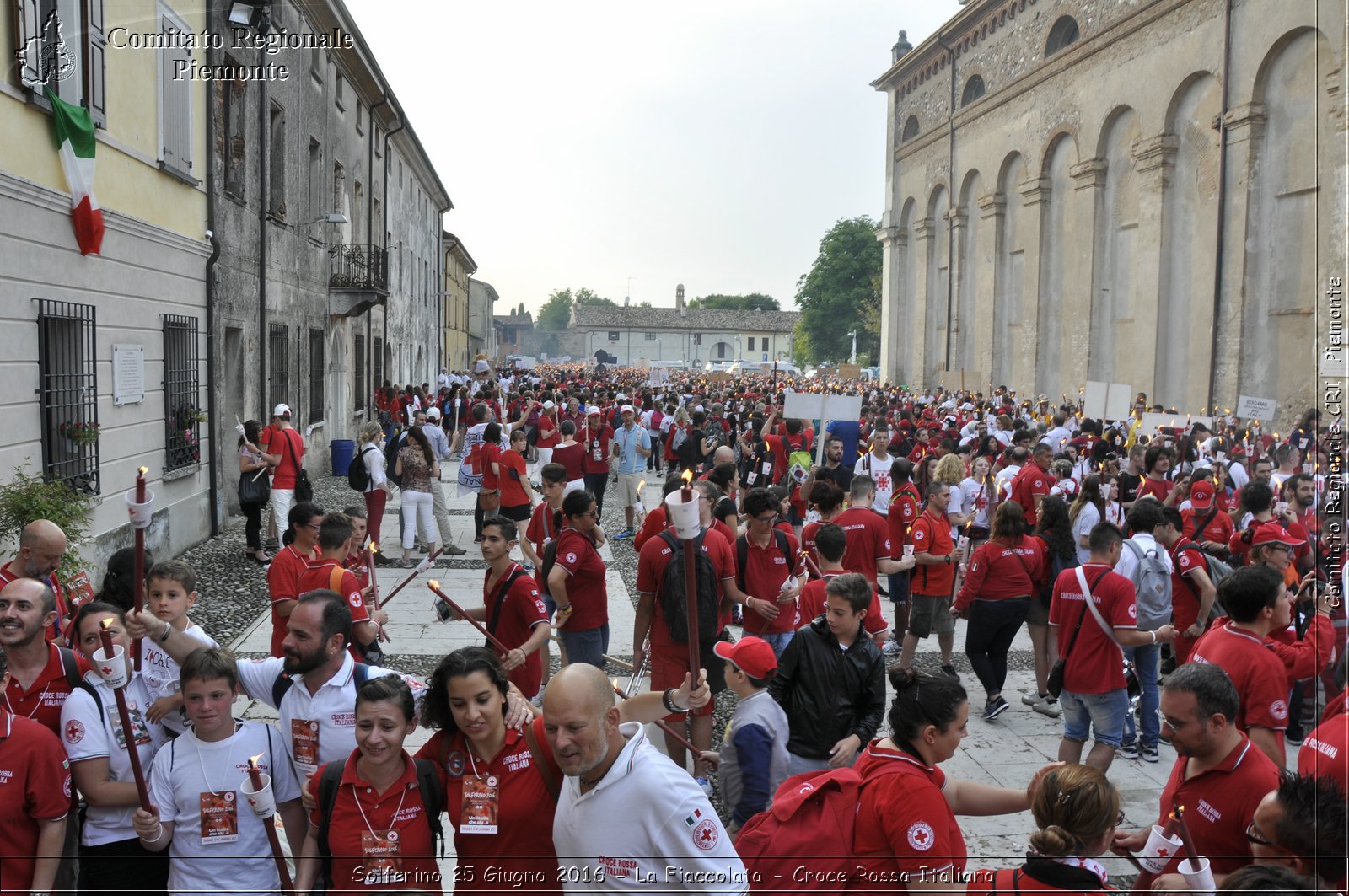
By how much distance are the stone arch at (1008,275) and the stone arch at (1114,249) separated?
5252mm

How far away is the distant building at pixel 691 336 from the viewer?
110m

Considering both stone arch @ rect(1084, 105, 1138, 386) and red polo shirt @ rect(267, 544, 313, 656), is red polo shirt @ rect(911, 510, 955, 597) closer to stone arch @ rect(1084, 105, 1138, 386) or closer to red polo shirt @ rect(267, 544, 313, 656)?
red polo shirt @ rect(267, 544, 313, 656)

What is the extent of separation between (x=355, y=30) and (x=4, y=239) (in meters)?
17.2

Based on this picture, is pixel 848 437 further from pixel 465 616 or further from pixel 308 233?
pixel 308 233

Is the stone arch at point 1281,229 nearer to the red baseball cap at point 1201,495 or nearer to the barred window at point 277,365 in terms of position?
the red baseball cap at point 1201,495

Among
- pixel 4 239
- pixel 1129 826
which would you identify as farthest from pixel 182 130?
pixel 1129 826

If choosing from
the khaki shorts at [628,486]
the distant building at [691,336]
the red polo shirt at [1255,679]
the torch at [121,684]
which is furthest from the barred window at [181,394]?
the distant building at [691,336]

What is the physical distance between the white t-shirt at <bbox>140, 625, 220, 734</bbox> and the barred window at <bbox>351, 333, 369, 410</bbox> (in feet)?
77.6

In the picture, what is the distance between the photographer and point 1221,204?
2408 cm

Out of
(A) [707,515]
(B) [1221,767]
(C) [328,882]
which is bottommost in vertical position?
(C) [328,882]

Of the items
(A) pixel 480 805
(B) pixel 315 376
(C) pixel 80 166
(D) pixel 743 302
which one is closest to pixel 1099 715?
(A) pixel 480 805

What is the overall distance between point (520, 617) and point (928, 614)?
4.22 metres

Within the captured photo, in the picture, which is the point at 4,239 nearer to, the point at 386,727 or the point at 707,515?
the point at 707,515

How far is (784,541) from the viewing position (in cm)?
689
